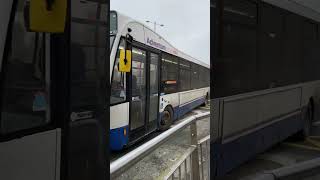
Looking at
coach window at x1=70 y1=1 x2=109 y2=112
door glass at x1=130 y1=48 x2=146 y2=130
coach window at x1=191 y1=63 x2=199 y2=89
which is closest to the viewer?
coach window at x1=70 y1=1 x2=109 y2=112

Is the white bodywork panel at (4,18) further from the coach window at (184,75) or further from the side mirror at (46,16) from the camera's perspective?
the coach window at (184,75)

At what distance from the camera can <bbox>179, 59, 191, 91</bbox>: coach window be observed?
42.5 ft

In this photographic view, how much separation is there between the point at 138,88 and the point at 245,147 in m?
5.14

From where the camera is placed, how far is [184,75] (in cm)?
1348

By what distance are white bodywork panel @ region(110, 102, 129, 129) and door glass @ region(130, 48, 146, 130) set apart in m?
0.33

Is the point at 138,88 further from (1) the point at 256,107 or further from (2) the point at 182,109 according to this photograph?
(2) the point at 182,109

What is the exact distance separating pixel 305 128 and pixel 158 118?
16.3 ft

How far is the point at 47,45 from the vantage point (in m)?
2.01

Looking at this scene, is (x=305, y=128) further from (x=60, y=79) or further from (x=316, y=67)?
(x=60, y=79)

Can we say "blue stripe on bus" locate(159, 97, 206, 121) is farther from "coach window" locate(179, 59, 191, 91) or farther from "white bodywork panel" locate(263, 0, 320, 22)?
"white bodywork panel" locate(263, 0, 320, 22)

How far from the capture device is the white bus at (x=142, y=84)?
7.63 metres

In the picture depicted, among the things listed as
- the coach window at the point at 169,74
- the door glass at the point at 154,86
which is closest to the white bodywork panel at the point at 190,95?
the coach window at the point at 169,74

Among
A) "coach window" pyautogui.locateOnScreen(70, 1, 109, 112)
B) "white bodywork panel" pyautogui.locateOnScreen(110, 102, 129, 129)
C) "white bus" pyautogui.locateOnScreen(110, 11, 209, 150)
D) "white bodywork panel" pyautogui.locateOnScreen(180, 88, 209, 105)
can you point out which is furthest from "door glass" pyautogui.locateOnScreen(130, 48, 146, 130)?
"coach window" pyautogui.locateOnScreen(70, 1, 109, 112)

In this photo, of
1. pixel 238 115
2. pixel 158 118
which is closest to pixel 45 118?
pixel 238 115
